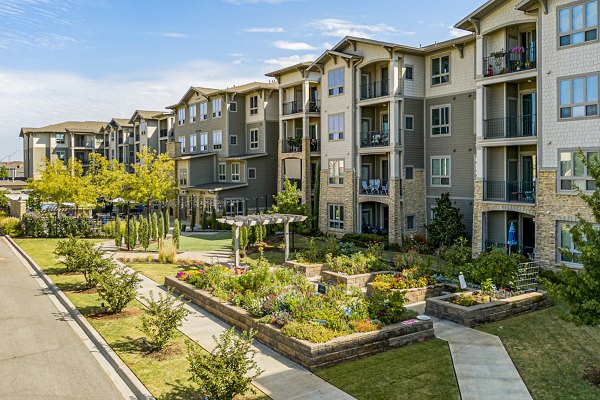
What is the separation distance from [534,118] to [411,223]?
1056 cm

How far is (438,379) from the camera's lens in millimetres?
11656

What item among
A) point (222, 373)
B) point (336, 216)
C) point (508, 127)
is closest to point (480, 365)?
point (222, 373)

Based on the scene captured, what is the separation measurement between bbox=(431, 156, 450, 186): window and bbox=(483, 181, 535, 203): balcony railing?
→ 17.8ft

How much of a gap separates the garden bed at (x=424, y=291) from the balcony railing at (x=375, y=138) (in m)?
15.2

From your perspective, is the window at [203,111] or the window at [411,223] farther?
the window at [203,111]

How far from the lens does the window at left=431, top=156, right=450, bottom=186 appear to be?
106 feet

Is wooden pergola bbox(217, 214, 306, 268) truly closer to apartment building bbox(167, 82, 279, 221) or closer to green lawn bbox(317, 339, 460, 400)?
green lawn bbox(317, 339, 460, 400)

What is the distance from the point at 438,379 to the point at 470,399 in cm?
107

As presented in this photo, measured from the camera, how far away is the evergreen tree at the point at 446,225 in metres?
29.5

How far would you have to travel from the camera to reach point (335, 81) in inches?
1432

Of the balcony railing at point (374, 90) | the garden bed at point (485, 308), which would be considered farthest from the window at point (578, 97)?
the balcony railing at point (374, 90)

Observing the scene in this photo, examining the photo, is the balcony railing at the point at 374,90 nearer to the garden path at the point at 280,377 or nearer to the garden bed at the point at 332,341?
the garden bed at the point at 332,341

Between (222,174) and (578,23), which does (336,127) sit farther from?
(578,23)

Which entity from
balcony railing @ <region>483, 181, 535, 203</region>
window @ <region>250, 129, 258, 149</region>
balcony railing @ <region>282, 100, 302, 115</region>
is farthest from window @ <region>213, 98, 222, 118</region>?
balcony railing @ <region>483, 181, 535, 203</region>
